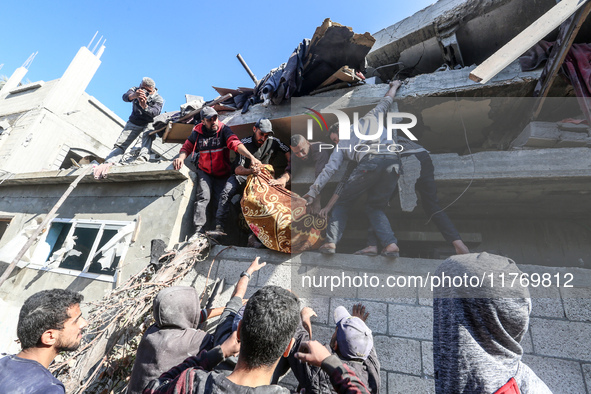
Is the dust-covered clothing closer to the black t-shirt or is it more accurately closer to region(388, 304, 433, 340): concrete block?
region(388, 304, 433, 340): concrete block

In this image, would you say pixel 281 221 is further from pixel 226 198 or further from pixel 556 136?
pixel 556 136

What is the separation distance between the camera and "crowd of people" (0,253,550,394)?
1.25m

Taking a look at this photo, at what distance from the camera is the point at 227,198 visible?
4.54m

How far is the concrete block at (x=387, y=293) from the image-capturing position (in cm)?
296

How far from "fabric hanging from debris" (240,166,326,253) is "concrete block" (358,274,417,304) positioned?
2.75 ft

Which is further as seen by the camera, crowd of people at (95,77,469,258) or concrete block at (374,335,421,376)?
crowd of people at (95,77,469,258)

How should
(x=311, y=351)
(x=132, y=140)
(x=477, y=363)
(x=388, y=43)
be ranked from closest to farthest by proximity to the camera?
1. (x=477, y=363)
2. (x=311, y=351)
3. (x=388, y=43)
4. (x=132, y=140)

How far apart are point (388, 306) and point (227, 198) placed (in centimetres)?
285

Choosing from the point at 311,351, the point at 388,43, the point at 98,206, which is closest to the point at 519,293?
the point at 311,351

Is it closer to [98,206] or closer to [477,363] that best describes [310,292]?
[477,363]

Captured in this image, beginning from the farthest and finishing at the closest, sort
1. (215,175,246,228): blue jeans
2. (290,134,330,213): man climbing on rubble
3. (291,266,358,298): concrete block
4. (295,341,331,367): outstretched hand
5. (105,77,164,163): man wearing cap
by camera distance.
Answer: (105,77,164,163): man wearing cap
(215,175,246,228): blue jeans
(290,134,330,213): man climbing on rubble
(291,266,358,298): concrete block
(295,341,331,367): outstretched hand

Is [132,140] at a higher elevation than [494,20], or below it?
below

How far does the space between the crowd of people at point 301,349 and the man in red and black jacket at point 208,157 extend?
2.56 metres

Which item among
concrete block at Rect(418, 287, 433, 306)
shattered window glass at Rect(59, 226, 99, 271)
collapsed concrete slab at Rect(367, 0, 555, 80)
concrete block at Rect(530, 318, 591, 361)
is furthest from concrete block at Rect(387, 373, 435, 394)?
shattered window glass at Rect(59, 226, 99, 271)
